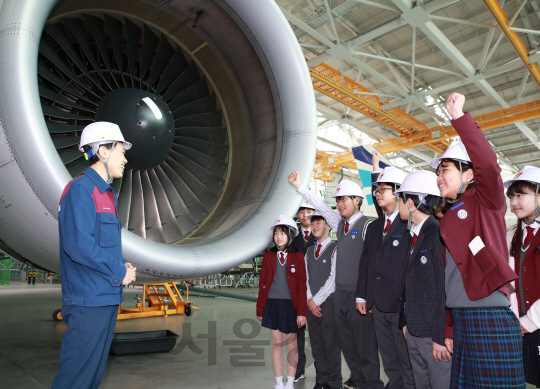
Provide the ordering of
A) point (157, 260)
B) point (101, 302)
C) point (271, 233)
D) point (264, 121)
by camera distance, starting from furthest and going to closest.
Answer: point (264, 121), point (271, 233), point (157, 260), point (101, 302)

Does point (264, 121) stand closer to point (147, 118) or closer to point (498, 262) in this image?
point (147, 118)

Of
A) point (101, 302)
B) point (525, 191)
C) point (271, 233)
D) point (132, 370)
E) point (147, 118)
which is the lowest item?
point (132, 370)

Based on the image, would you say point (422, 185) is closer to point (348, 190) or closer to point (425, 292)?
point (425, 292)

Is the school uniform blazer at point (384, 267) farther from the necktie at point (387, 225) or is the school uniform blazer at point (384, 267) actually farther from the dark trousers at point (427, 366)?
the dark trousers at point (427, 366)

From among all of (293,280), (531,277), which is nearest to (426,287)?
(531,277)

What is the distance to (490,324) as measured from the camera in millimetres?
1591

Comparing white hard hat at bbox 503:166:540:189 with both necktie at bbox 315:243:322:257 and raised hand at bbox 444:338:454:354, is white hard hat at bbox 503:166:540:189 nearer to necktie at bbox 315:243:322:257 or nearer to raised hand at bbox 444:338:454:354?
raised hand at bbox 444:338:454:354

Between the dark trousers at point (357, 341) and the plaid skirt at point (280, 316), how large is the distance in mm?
334

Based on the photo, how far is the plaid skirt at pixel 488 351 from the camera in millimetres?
1537

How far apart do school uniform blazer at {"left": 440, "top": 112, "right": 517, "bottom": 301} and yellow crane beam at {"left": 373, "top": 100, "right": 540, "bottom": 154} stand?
13409 millimetres

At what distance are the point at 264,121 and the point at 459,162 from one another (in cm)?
161

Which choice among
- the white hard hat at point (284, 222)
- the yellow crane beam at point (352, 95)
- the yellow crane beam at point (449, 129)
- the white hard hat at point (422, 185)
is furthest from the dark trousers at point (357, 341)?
the yellow crane beam at point (449, 129)

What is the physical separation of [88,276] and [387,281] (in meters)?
1.75

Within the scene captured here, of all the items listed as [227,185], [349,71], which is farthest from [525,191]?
[349,71]
